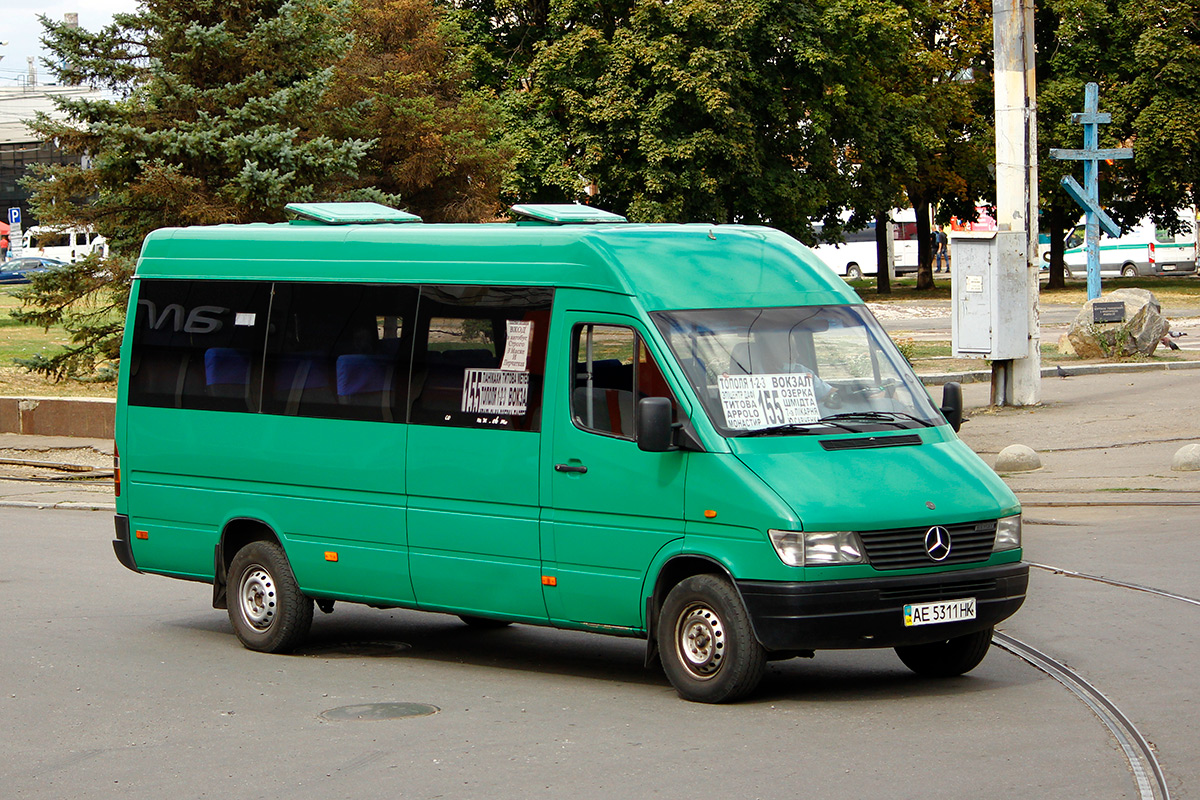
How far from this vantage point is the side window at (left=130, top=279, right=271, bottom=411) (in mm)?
10242

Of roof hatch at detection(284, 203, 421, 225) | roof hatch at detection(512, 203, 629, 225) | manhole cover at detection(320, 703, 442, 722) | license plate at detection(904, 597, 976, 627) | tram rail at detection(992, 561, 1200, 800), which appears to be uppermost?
roof hatch at detection(284, 203, 421, 225)

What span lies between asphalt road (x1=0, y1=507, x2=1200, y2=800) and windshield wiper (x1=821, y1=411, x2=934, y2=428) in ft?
4.51

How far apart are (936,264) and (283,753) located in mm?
87888

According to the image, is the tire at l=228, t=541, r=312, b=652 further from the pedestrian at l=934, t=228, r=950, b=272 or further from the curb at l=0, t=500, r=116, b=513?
the pedestrian at l=934, t=228, r=950, b=272

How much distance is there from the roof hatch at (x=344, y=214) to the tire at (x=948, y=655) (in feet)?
14.0

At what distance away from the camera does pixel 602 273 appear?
334 inches

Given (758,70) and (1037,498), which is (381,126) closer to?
(758,70)

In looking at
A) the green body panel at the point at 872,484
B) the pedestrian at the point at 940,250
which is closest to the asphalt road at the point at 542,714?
the green body panel at the point at 872,484

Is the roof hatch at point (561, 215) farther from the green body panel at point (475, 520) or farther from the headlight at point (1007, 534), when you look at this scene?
the headlight at point (1007, 534)

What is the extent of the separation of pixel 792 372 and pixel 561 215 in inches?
76.2

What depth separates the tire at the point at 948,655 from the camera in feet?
27.6

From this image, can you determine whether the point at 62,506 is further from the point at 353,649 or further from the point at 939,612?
the point at 939,612

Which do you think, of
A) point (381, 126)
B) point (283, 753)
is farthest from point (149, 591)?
point (381, 126)

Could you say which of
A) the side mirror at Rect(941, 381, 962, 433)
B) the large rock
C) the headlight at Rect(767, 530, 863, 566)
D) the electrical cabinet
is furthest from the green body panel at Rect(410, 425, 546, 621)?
the large rock
